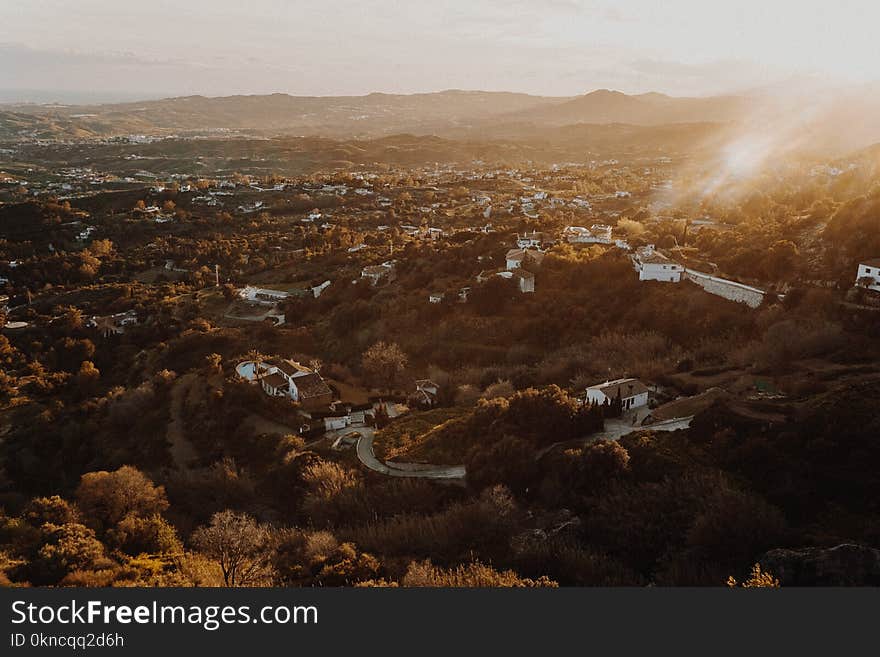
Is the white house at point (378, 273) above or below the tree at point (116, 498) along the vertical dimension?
above

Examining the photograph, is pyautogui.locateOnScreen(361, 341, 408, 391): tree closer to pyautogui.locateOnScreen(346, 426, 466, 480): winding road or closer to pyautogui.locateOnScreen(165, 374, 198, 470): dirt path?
pyautogui.locateOnScreen(346, 426, 466, 480): winding road

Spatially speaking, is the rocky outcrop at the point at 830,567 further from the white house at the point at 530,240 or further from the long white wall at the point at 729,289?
the white house at the point at 530,240

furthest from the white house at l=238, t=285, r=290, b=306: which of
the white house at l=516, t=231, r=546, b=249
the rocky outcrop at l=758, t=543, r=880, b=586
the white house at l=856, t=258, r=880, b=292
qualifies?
the rocky outcrop at l=758, t=543, r=880, b=586

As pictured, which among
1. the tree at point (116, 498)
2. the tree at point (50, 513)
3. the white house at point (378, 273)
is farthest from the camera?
the white house at point (378, 273)

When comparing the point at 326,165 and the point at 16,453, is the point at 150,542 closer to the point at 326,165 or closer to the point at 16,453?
the point at 16,453

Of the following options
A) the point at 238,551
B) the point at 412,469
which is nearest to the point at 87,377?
the point at 412,469

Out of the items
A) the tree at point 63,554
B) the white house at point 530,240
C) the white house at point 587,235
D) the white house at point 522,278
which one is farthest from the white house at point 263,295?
the tree at point 63,554

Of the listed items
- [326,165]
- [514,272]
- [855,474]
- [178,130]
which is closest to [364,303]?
[514,272]
